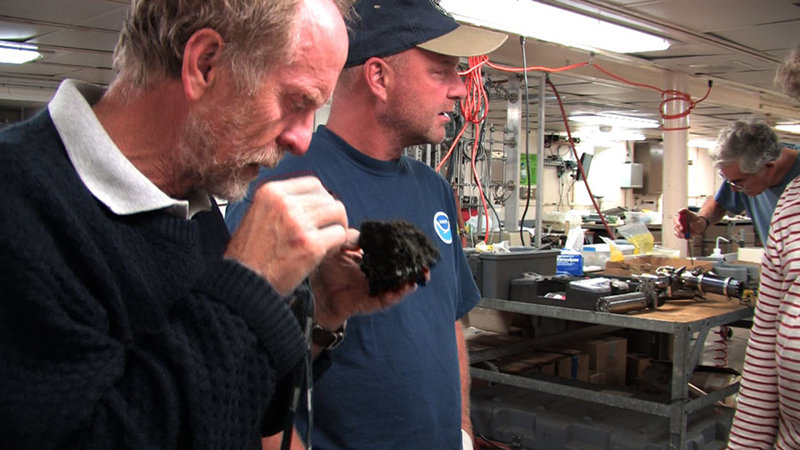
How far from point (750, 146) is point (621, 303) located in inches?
51.1

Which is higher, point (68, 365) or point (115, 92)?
point (115, 92)

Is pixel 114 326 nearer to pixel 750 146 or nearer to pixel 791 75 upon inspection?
pixel 791 75

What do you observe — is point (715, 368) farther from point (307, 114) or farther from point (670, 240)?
point (670, 240)

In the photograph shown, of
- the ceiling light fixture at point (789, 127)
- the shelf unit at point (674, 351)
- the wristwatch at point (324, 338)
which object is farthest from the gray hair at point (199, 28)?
the ceiling light fixture at point (789, 127)

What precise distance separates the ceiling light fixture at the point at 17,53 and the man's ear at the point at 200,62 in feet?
17.5

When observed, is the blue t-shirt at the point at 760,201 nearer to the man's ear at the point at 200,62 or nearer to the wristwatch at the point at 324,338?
the wristwatch at the point at 324,338

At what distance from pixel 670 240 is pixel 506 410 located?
3.45 metres

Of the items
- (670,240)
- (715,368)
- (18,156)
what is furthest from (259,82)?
(670,240)

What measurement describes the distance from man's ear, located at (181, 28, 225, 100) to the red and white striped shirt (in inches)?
51.4

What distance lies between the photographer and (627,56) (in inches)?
197

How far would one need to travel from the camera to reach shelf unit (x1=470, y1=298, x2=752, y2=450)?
2092 mm

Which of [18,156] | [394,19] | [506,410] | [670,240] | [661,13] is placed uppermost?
[661,13]

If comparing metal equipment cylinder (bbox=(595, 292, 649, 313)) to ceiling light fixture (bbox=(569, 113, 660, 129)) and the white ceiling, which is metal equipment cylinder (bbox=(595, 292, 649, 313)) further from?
ceiling light fixture (bbox=(569, 113, 660, 129))

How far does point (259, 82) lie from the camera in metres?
0.75
